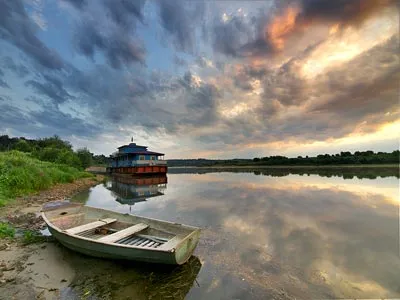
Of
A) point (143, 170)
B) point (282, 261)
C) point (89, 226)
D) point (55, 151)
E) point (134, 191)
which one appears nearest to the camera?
point (282, 261)

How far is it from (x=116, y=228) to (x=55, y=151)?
124ft

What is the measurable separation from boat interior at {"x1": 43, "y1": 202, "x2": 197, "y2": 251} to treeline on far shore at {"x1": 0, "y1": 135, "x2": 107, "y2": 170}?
1206 inches

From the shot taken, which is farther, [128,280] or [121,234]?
[121,234]

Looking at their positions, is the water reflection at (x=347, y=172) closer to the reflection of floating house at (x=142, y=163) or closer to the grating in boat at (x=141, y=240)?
the reflection of floating house at (x=142, y=163)

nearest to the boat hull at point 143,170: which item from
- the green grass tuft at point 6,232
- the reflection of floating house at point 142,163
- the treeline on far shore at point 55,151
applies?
the reflection of floating house at point 142,163

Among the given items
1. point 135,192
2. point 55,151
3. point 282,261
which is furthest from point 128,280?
point 55,151

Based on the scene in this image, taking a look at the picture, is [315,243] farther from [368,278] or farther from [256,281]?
[256,281]

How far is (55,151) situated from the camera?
36.5 metres

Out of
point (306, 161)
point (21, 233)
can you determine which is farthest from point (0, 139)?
point (306, 161)

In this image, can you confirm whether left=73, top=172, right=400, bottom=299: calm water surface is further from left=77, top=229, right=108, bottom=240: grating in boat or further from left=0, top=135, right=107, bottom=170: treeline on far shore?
left=0, top=135, right=107, bottom=170: treeline on far shore

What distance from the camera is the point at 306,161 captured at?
74500mm

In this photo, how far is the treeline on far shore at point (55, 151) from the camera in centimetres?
3475

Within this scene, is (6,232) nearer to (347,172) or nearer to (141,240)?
(141,240)

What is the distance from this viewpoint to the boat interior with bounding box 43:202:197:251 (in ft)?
17.2
